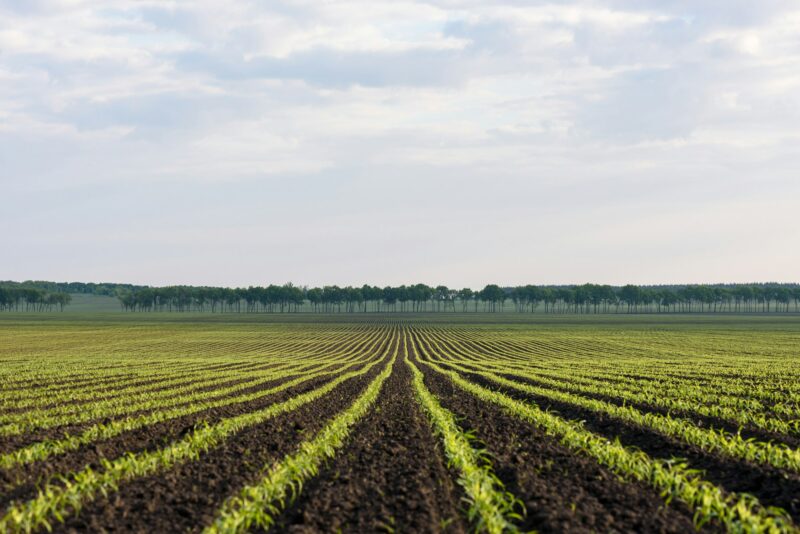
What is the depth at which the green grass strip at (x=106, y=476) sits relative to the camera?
340 inches

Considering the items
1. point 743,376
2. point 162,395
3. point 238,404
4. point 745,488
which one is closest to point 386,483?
point 745,488

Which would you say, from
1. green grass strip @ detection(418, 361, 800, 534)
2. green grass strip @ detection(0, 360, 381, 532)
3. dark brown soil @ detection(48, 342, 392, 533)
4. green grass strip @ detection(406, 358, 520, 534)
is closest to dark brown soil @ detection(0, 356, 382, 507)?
green grass strip @ detection(0, 360, 381, 532)

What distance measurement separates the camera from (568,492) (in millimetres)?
10164

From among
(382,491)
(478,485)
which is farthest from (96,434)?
(478,485)

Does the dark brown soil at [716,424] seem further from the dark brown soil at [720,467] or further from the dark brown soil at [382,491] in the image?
the dark brown soil at [382,491]

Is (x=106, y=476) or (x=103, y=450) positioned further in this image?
(x=103, y=450)

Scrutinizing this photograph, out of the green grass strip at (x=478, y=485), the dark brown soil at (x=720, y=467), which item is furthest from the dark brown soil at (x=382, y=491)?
the dark brown soil at (x=720, y=467)

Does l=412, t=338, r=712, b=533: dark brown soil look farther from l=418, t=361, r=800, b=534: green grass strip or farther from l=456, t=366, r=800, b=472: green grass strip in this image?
l=456, t=366, r=800, b=472: green grass strip

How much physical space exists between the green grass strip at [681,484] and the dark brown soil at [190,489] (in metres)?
6.44

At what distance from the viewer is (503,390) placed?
26109 millimetres

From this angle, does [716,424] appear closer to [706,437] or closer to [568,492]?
[706,437]

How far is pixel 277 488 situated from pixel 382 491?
5.64 ft

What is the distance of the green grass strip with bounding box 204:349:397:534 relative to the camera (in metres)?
8.68

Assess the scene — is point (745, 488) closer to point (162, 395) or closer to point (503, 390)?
point (503, 390)
